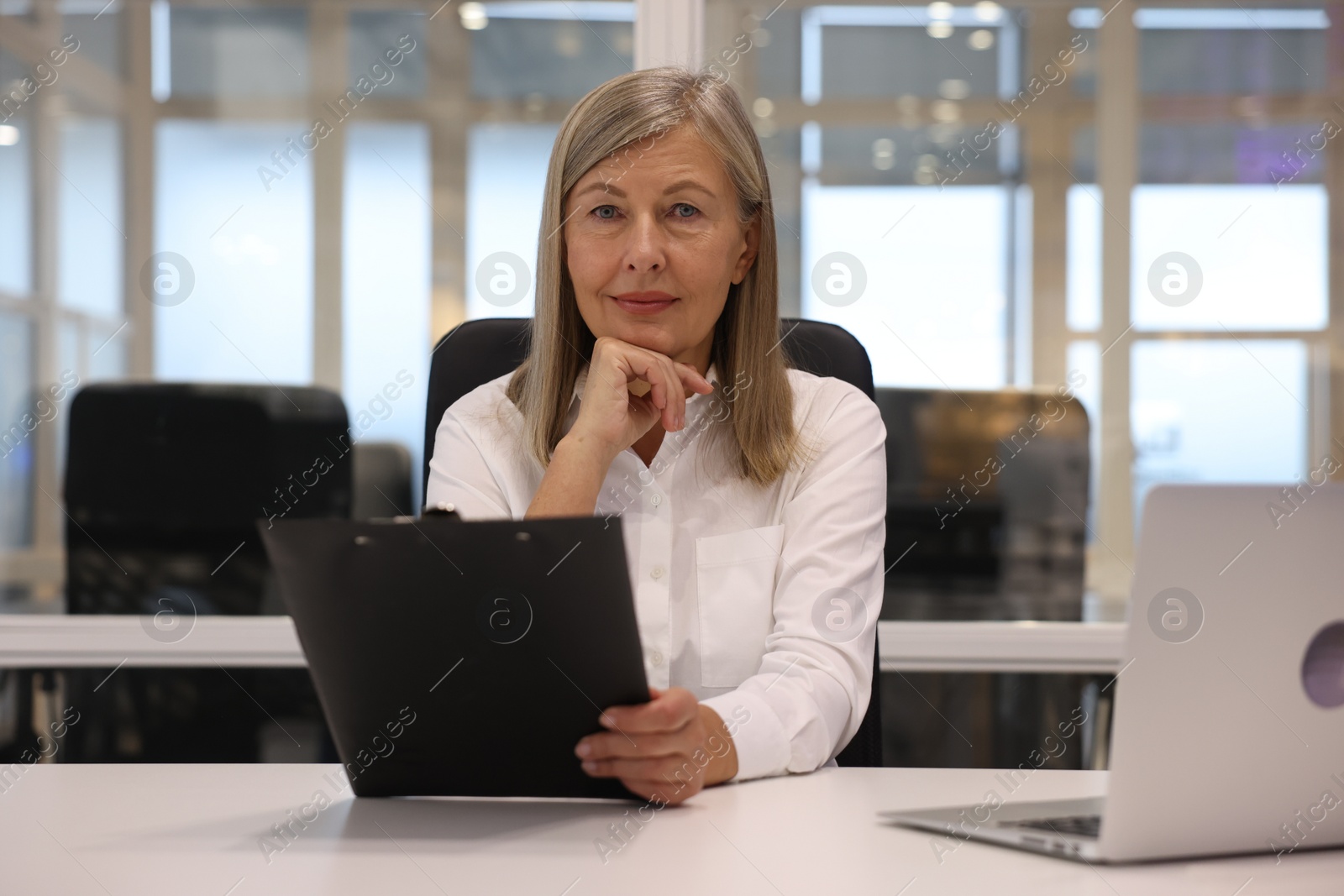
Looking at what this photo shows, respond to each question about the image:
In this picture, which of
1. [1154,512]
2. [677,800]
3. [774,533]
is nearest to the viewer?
[1154,512]

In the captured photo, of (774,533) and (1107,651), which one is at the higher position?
(774,533)

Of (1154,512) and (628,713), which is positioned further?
(628,713)

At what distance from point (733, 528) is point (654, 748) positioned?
0.64 m

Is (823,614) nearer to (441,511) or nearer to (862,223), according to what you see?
(441,511)

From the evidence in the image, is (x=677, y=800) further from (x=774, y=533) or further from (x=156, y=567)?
(x=156, y=567)

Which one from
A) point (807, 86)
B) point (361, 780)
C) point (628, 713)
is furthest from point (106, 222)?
point (628, 713)

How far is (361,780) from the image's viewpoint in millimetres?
1007

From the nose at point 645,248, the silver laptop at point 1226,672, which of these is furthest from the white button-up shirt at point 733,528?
the silver laptop at point 1226,672

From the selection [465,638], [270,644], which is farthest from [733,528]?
[270,644]

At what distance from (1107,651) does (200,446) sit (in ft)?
6.13

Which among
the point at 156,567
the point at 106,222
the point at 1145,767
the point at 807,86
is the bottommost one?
the point at 156,567

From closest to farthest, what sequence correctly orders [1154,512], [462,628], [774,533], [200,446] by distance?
1. [1154,512]
2. [462,628]
3. [774,533]
4. [200,446]

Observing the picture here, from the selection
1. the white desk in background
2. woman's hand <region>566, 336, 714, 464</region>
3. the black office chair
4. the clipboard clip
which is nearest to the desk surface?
the clipboard clip

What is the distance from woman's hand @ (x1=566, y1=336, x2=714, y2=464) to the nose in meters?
0.10
